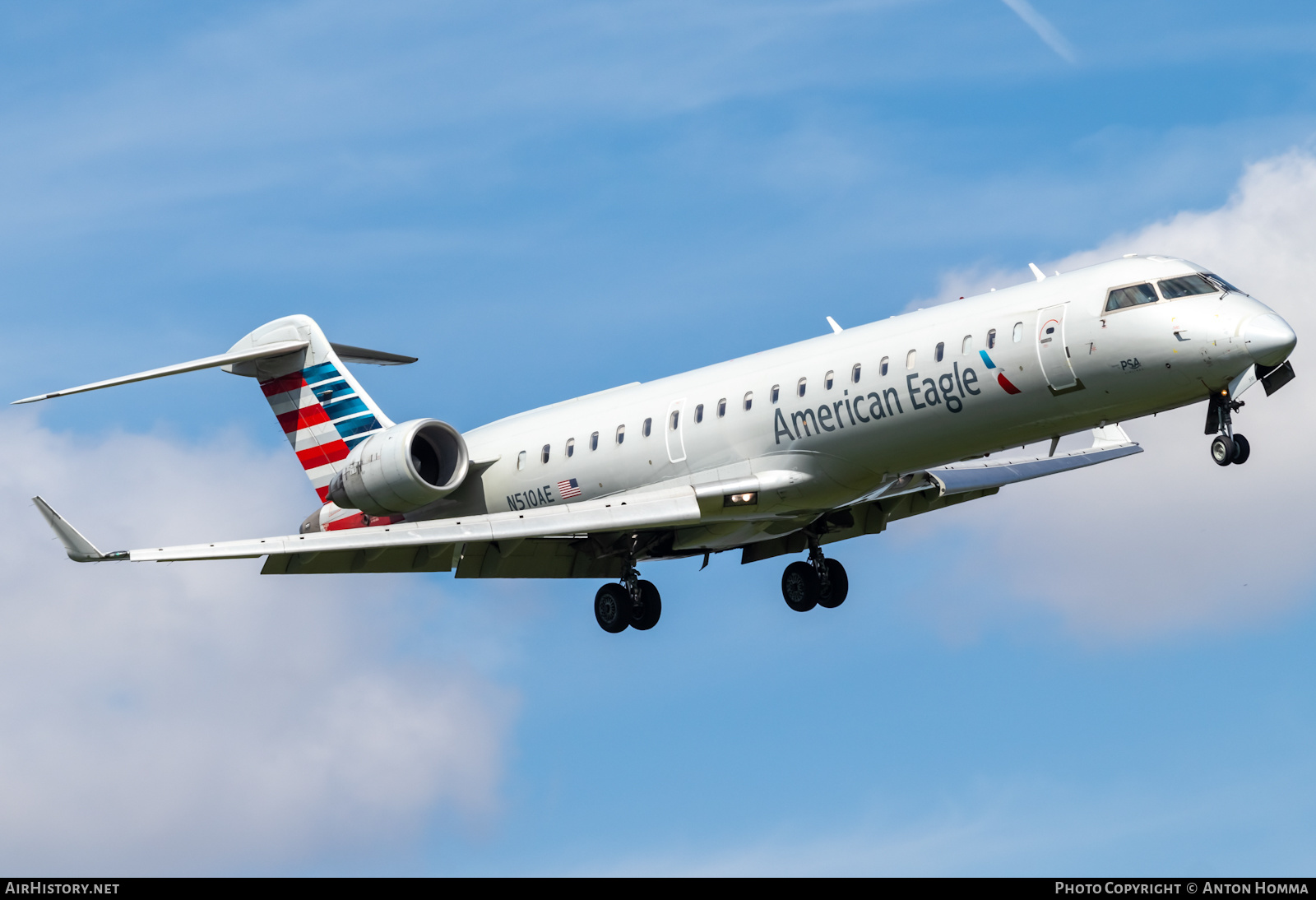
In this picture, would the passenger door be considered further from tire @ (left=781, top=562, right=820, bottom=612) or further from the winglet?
the winglet

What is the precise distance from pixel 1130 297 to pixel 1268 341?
1.92 m

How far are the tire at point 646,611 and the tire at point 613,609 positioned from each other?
0.31ft

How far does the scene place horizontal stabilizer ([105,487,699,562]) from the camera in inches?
963

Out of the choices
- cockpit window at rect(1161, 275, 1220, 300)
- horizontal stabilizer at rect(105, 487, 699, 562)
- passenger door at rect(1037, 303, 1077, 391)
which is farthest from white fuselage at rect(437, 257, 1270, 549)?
horizontal stabilizer at rect(105, 487, 699, 562)

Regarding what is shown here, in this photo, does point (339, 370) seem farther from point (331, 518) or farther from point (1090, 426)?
point (1090, 426)

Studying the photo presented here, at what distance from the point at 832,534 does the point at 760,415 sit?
14.3ft

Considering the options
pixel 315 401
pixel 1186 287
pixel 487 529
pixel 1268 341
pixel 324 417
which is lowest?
pixel 1268 341

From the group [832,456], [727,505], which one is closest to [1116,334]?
[832,456]

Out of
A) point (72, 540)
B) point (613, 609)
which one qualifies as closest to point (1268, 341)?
point (613, 609)

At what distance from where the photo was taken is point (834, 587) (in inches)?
1091

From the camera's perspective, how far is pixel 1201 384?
2064 cm

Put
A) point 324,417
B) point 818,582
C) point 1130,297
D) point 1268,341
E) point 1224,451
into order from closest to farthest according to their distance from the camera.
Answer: point 1268,341 → point 1224,451 → point 1130,297 → point 818,582 → point 324,417

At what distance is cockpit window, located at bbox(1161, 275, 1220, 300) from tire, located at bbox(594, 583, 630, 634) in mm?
10053

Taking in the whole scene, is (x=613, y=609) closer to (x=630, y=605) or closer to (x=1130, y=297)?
(x=630, y=605)
